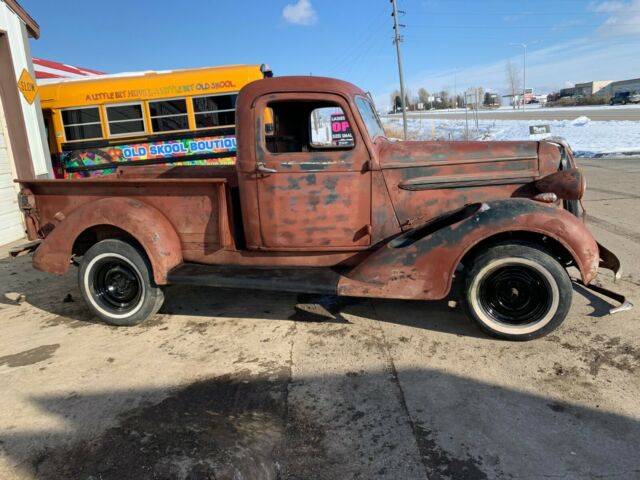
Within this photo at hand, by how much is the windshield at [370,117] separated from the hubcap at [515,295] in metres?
1.54

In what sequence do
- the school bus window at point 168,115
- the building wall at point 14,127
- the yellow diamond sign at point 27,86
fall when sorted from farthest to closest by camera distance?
the school bus window at point 168,115
the yellow diamond sign at point 27,86
the building wall at point 14,127

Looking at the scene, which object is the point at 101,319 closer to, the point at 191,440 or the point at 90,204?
the point at 90,204

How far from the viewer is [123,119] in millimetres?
9516

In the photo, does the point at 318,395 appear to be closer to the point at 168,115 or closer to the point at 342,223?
the point at 342,223

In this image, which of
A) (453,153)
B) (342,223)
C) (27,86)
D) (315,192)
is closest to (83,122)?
(27,86)

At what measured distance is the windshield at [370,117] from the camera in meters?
3.79

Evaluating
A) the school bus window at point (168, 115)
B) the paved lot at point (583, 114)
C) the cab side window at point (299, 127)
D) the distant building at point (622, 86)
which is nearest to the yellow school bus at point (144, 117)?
the school bus window at point (168, 115)

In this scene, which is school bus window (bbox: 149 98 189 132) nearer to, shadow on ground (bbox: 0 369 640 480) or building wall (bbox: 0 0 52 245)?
building wall (bbox: 0 0 52 245)

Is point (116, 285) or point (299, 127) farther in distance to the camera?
point (299, 127)

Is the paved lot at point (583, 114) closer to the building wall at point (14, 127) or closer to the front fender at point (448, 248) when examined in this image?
the front fender at point (448, 248)

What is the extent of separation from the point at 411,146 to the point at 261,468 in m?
2.67

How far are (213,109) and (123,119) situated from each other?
194 cm

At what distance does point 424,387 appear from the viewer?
290cm

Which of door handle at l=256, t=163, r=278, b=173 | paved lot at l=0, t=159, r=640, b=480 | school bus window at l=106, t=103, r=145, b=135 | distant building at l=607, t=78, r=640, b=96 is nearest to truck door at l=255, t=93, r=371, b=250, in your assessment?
door handle at l=256, t=163, r=278, b=173
